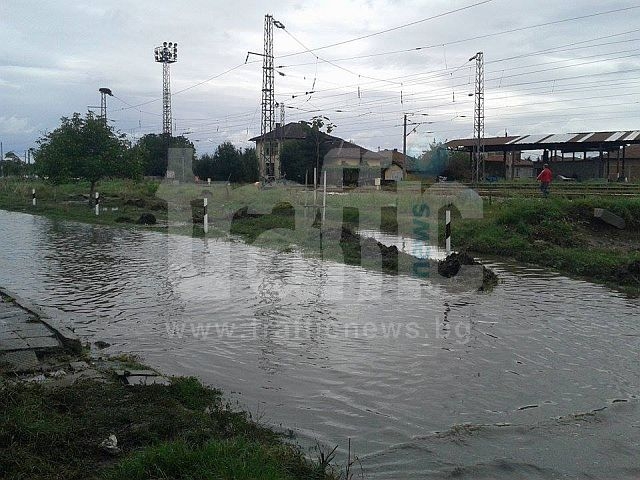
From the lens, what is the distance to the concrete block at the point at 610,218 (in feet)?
61.2

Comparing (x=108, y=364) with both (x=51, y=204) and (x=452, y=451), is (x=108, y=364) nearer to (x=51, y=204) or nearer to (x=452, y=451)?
(x=452, y=451)

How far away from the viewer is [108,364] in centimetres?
689

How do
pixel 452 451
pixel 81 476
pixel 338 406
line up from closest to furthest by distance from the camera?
1. pixel 81 476
2. pixel 452 451
3. pixel 338 406

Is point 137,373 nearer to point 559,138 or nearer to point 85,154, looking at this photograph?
point 85,154

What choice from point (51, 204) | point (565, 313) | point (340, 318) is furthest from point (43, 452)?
point (51, 204)

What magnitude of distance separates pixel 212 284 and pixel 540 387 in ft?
23.5

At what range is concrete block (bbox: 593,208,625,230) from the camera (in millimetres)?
18656

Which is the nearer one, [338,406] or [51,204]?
[338,406]

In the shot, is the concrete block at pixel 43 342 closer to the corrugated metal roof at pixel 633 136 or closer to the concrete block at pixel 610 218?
the concrete block at pixel 610 218

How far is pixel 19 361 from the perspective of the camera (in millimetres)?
6727

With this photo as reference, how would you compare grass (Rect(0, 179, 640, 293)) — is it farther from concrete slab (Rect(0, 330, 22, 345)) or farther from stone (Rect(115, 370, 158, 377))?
stone (Rect(115, 370, 158, 377))

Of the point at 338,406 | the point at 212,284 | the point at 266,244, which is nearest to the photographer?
the point at 338,406

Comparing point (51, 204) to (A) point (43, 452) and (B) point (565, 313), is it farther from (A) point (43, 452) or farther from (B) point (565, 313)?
(A) point (43, 452)

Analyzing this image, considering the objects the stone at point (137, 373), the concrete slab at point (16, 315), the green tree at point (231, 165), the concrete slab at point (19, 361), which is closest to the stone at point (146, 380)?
the stone at point (137, 373)
